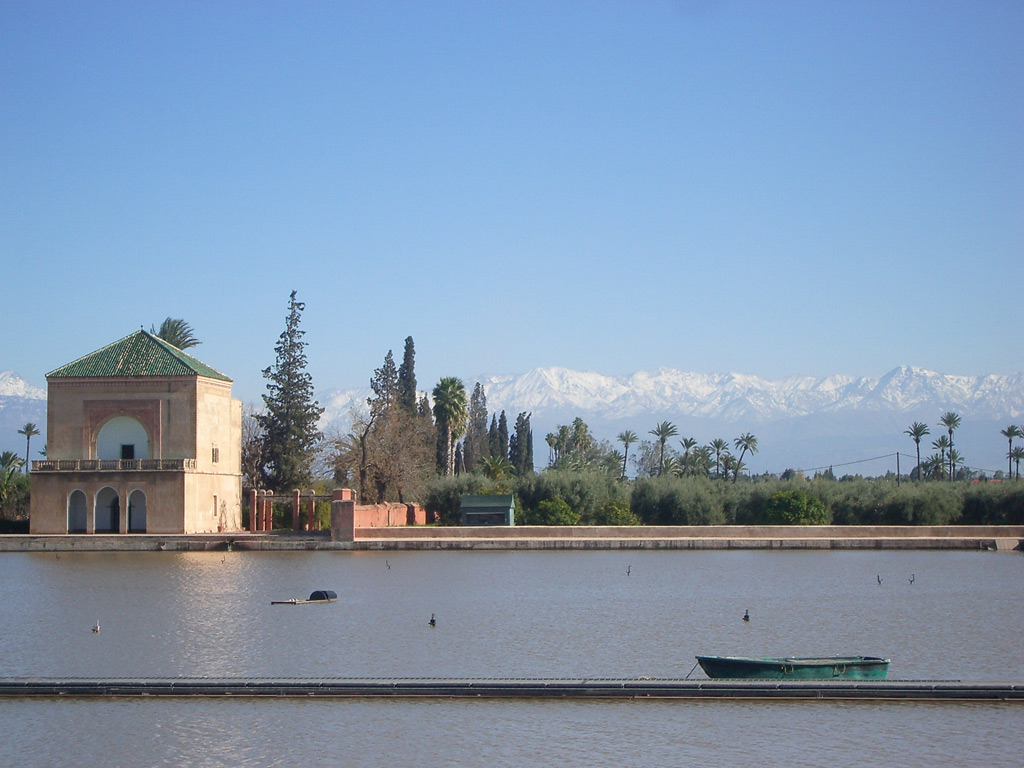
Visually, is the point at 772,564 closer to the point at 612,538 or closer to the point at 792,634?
the point at 612,538

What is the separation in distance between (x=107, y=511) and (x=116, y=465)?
2.27 m

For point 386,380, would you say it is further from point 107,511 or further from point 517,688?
point 517,688

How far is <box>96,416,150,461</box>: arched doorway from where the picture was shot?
4478 cm

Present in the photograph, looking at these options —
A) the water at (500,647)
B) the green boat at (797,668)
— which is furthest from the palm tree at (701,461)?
the green boat at (797,668)

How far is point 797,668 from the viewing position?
1488 centimetres

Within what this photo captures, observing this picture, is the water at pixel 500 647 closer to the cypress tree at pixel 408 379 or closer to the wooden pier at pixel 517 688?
the wooden pier at pixel 517 688

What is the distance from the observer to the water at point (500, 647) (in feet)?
40.7

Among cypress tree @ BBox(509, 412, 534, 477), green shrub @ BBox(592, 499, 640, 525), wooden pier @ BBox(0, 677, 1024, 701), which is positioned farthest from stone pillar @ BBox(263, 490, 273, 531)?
wooden pier @ BBox(0, 677, 1024, 701)

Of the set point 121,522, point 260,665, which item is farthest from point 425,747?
point 121,522

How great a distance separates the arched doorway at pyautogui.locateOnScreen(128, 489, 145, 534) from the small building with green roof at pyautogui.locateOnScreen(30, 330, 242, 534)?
0.04 m

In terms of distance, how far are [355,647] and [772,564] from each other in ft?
61.1

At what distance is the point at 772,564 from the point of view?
34.5 metres

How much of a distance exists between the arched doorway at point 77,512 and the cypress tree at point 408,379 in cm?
1938

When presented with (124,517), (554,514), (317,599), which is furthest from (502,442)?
(317,599)
